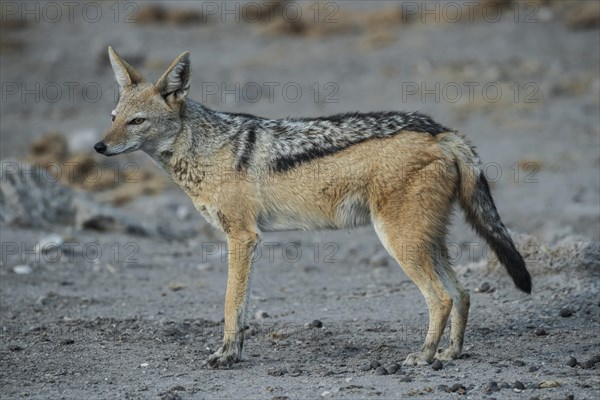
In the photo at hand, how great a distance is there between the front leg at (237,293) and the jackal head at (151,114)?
1184mm

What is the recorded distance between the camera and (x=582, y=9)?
22750 millimetres

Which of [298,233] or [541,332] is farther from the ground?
[541,332]

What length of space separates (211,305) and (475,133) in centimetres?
909

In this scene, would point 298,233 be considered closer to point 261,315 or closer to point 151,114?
point 261,315

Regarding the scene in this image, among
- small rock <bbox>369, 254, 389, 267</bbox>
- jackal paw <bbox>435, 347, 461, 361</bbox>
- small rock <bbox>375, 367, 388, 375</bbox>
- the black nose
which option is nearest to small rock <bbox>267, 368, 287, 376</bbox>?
small rock <bbox>375, 367, 388, 375</bbox>

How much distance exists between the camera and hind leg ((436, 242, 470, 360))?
8195 millimetres

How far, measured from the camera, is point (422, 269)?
26.3 ft

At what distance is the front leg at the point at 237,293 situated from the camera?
8.37m

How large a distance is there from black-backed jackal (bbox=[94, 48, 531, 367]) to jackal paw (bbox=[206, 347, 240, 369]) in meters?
0.01

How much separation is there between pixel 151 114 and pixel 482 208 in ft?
9.69

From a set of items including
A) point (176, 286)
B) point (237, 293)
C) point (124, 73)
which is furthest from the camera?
point (176, 286)

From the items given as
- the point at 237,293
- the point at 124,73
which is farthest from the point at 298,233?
the point at 237,293

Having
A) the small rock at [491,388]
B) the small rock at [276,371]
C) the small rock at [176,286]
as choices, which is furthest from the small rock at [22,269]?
the small rock at [491,388]

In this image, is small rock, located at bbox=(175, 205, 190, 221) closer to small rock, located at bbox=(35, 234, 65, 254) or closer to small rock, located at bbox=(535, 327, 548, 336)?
small rock, located at bbox=(35, 234, 65, 254)
